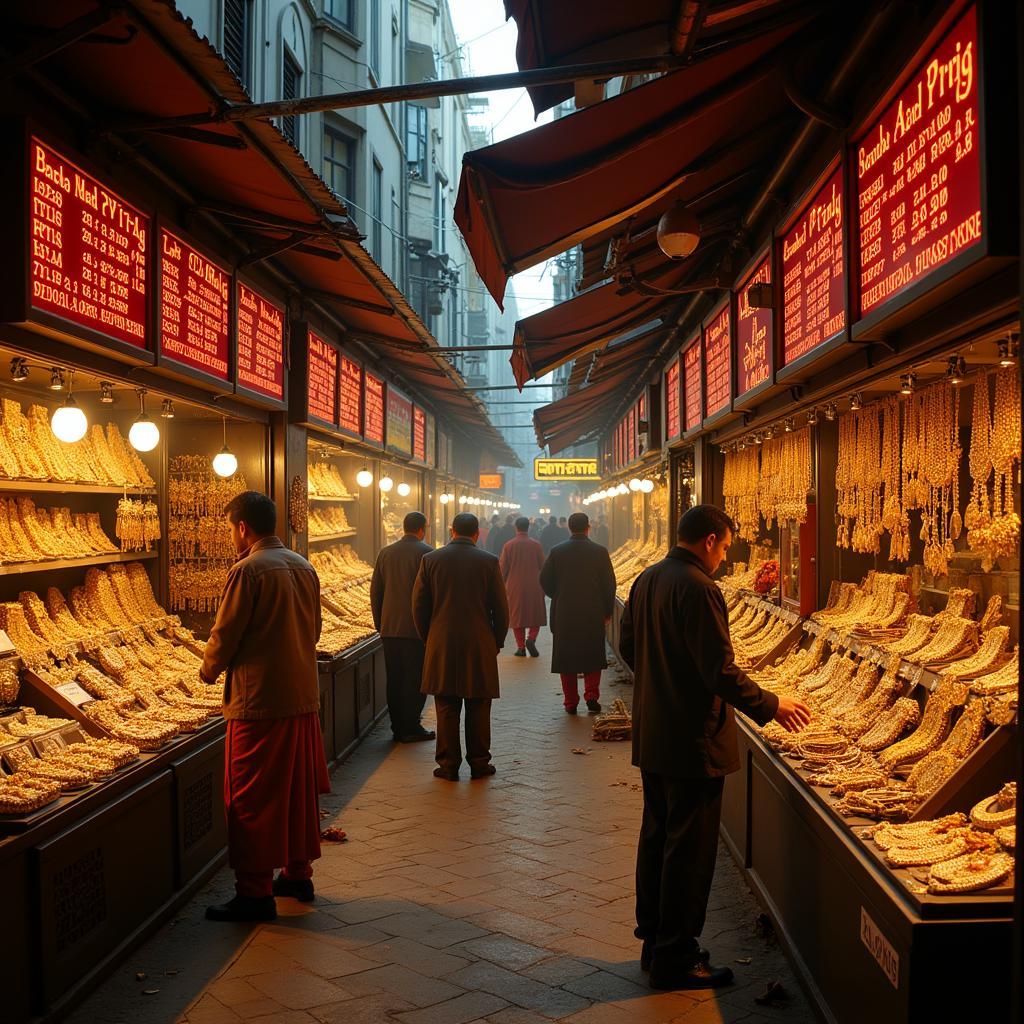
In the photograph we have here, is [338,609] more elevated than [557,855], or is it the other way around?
[338,609]

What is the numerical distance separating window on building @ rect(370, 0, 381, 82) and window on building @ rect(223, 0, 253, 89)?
590 centimetres

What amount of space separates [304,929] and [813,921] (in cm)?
248

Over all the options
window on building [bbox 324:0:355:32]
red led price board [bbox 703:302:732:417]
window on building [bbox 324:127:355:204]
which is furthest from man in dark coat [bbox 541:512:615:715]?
window on building [bbox 324:0:355:32]

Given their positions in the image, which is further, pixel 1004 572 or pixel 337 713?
pixel 337 713

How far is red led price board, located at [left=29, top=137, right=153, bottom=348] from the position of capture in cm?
410

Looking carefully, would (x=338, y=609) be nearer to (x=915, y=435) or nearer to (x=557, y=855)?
(x=557, y=855)

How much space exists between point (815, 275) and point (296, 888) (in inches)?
164

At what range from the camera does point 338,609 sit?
10.1 m

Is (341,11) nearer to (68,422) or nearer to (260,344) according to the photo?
(260,344)

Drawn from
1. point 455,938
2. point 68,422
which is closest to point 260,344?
point 68,422

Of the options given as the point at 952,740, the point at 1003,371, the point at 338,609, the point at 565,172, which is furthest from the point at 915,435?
the point at 338,609

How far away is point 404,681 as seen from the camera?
358 inches

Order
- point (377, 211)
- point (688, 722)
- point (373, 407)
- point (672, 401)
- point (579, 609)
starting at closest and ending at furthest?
point (688, 722), point (579, 609), point (672, 401), point (373, 407), point (377, 211)

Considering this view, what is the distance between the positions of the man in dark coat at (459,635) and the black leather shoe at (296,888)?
99.8 inches
